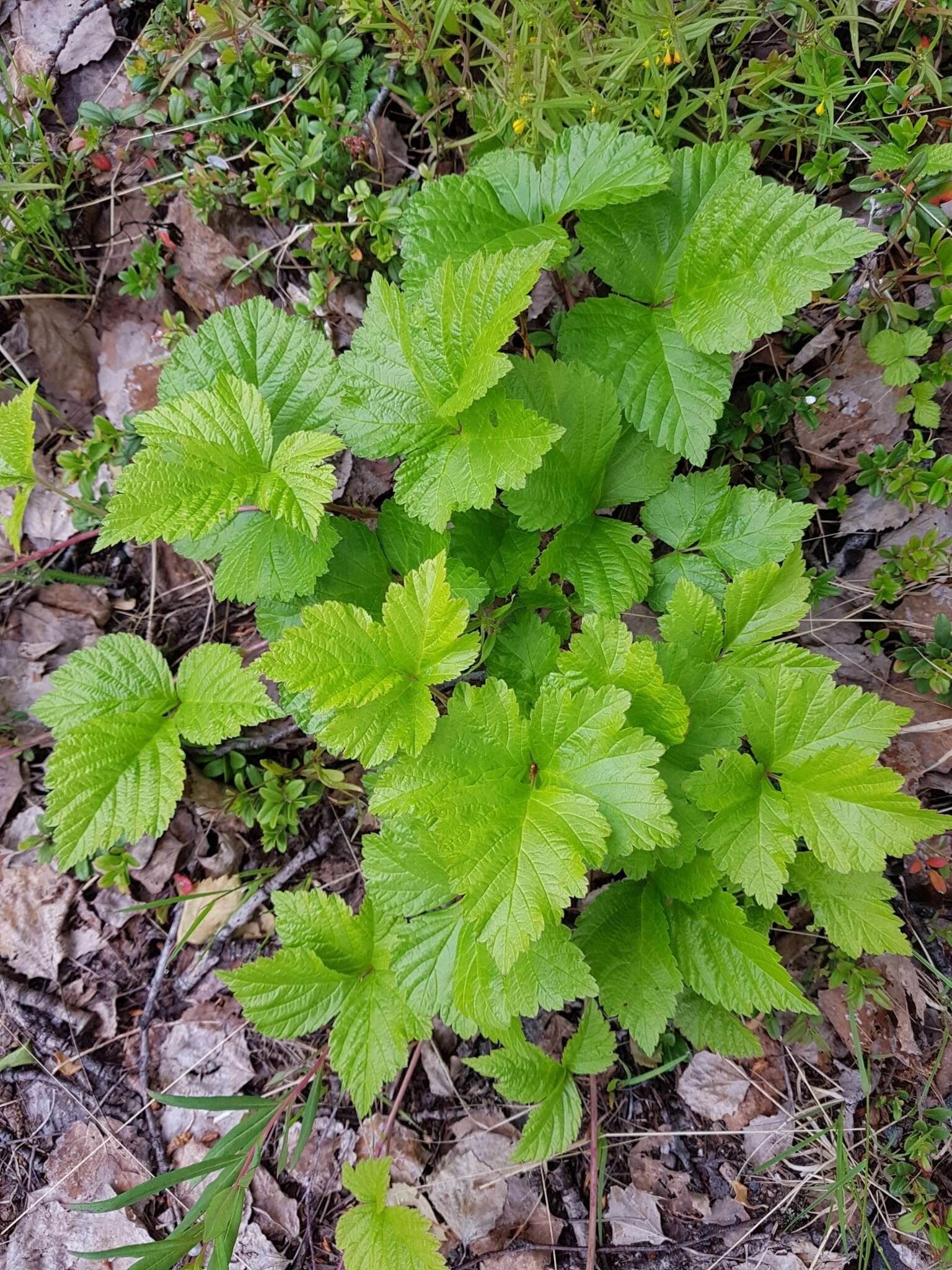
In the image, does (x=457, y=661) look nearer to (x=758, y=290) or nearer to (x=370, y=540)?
(x=370, y=540)

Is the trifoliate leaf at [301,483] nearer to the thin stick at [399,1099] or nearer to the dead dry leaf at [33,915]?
the thin stick at [399,1099]

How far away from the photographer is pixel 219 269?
2693 millimetres

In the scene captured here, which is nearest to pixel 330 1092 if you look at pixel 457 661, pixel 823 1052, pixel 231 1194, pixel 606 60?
A: pixel 231 1194

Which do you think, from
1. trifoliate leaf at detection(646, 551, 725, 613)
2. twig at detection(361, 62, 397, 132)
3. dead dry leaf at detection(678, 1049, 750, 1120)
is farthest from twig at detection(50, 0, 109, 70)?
dead dry leaf at detection(678, 1049, 750, 1120)

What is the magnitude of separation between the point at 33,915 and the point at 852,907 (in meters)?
2.65

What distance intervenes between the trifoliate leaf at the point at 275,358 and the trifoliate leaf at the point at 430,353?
0.47ft

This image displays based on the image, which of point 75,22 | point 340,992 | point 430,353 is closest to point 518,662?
point 430,353

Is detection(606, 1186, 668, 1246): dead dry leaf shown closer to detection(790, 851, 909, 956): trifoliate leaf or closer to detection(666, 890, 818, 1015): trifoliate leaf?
detection(666, 890, 818, 1015): trifoliate leaf

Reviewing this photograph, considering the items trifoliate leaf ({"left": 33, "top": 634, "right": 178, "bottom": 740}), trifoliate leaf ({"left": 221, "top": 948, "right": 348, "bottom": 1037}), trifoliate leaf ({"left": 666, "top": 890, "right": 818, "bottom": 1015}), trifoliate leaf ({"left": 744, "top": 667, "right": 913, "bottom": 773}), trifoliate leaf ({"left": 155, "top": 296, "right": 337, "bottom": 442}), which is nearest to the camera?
trifoliate leaf ({"left": 744, "top": 667, "right": 913, "bottom": 773})

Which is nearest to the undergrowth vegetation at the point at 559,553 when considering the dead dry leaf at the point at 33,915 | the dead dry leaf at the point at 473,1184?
the dead dry leaf at the point at 473,1184

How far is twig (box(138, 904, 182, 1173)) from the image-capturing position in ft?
8.31

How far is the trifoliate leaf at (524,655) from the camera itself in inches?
78.7

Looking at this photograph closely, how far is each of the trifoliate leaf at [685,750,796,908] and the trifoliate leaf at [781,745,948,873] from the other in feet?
0.18

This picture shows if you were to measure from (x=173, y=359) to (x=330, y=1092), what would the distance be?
2.34 m
